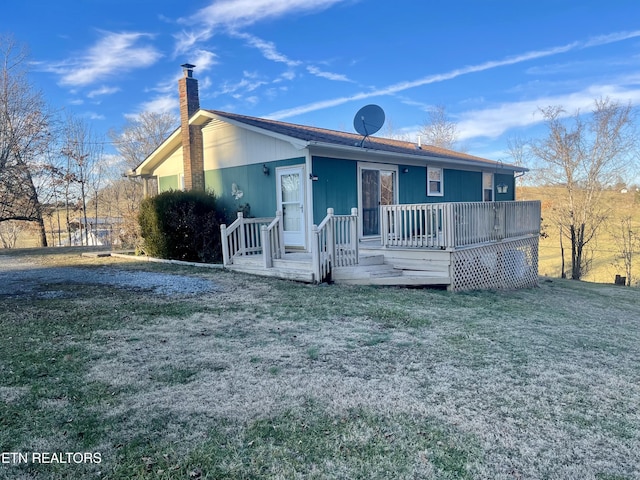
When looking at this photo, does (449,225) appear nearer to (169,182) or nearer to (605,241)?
(169,182)

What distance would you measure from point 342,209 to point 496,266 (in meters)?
3.70

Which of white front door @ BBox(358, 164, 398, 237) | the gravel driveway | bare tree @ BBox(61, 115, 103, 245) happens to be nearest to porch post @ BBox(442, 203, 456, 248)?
white front door @ BBox(358, 164, 398, 237)

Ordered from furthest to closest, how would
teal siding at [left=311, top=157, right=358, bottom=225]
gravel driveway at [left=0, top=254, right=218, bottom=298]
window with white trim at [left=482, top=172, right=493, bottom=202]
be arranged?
1. window with white trim at [left=482, top=172, right=493, bottom=202]
2. teal siding at [left=311, top=157, right=358, bottom=225]
3. gravel driveway at [left=0, top=254, right=218, bottom=298]

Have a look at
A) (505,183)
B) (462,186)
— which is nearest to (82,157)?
(462,186)

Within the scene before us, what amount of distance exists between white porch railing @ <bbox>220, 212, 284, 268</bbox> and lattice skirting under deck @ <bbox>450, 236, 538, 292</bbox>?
355 cm

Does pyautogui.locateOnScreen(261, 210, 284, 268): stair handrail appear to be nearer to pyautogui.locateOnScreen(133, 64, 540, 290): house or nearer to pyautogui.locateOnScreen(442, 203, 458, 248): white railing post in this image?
pyautogui.locateOnScreen(133, 64, 540, 290): house

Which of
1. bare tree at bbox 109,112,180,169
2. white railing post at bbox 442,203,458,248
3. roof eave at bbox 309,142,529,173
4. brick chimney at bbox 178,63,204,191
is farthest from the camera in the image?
bare tree at bbox 109,112,180,169

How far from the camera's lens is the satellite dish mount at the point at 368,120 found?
10234 mm

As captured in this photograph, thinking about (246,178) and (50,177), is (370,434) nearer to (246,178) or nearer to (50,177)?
(246,178)

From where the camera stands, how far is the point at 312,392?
306 cm

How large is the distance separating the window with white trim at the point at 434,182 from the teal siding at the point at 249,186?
4.88m

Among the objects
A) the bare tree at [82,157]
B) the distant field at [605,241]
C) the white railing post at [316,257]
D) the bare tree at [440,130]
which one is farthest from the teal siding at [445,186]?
the bare tree at [82,157]

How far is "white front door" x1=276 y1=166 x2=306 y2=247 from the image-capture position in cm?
945

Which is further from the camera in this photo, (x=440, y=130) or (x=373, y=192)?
(x=440, y=130)
